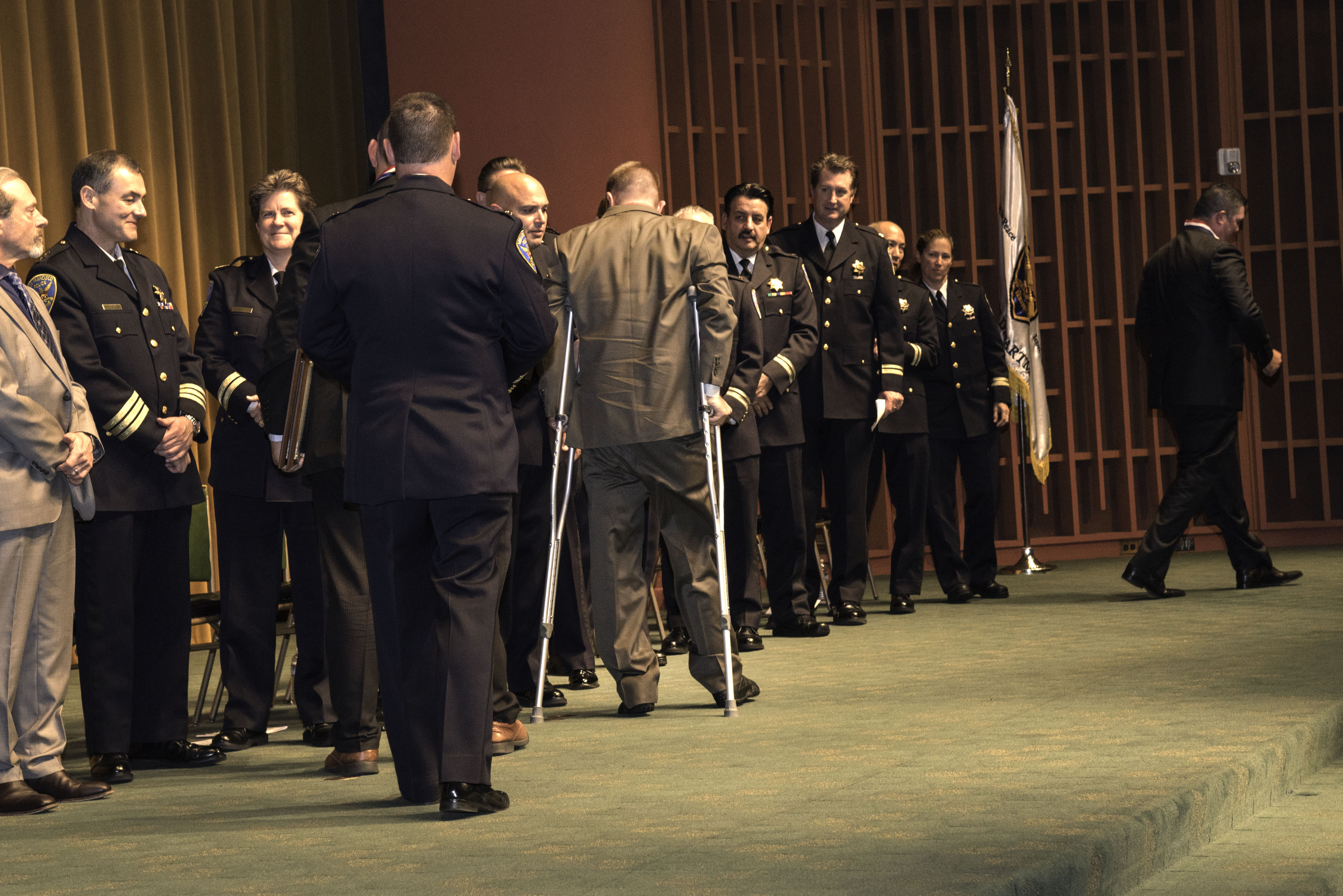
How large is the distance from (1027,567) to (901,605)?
1.57 meters

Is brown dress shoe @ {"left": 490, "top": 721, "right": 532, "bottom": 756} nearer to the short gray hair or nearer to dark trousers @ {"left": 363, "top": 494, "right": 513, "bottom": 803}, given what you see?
dark trousers @ {"left": 363, "top": 494, "right": 513, "bottom": 803}

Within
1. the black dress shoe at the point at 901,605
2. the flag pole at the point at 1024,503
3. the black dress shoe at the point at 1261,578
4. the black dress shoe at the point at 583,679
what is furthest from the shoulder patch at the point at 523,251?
the flag pole at the point at 1024,503

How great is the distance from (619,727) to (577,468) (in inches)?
51.6

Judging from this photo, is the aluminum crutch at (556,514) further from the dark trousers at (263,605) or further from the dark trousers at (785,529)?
the dark trousers at (785,529)

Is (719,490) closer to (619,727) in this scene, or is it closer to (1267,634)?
(619,727)

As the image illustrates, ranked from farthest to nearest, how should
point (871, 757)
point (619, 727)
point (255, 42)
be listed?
point (255, 42) < point (619, 727) < point (871, 757)

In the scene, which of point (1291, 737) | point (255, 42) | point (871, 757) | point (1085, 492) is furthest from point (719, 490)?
point (1085, 492)

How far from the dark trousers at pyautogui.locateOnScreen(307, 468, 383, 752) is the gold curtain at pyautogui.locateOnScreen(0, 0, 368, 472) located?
3382 mm

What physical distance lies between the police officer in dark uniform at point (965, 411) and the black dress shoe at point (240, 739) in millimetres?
3464

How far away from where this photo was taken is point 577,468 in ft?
17.3

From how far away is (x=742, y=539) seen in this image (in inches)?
219

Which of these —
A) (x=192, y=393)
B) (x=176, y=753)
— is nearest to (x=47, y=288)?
(x=192, y=393)

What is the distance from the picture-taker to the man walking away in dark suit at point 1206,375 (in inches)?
248

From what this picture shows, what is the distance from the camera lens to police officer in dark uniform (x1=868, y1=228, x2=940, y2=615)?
650 centimetres
